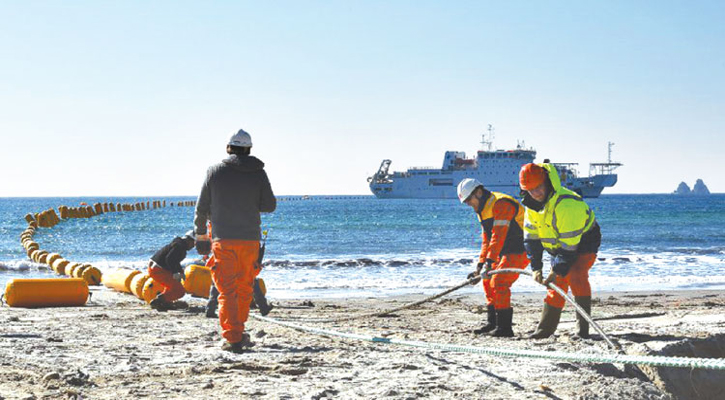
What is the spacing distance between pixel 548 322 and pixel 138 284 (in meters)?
6.39

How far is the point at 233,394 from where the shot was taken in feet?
15.1

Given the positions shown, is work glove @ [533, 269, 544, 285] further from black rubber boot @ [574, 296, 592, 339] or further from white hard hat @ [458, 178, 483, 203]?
white hard hat @ [458, 178, 483, 203]

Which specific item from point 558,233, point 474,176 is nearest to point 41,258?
point 558,233

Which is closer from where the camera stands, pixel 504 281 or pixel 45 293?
pixel 504 281

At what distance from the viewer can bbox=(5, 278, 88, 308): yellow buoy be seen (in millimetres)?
9617

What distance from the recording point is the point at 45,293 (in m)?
9.76

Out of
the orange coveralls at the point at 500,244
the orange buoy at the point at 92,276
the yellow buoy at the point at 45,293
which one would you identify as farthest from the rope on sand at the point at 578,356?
the orange buoy at the point at 92,276

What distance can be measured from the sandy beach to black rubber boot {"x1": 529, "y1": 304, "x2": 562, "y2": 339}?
20 cm

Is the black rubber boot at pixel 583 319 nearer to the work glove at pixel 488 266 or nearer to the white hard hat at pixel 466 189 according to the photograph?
the work glove at pixel 488 266

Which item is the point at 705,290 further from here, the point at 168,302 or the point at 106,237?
the point at 106,237

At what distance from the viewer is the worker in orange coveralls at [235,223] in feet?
19.6

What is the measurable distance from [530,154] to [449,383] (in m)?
115

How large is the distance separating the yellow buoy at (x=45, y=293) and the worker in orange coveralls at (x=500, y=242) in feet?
17.8

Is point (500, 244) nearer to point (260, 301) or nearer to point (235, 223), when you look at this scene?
point (235, 223)
